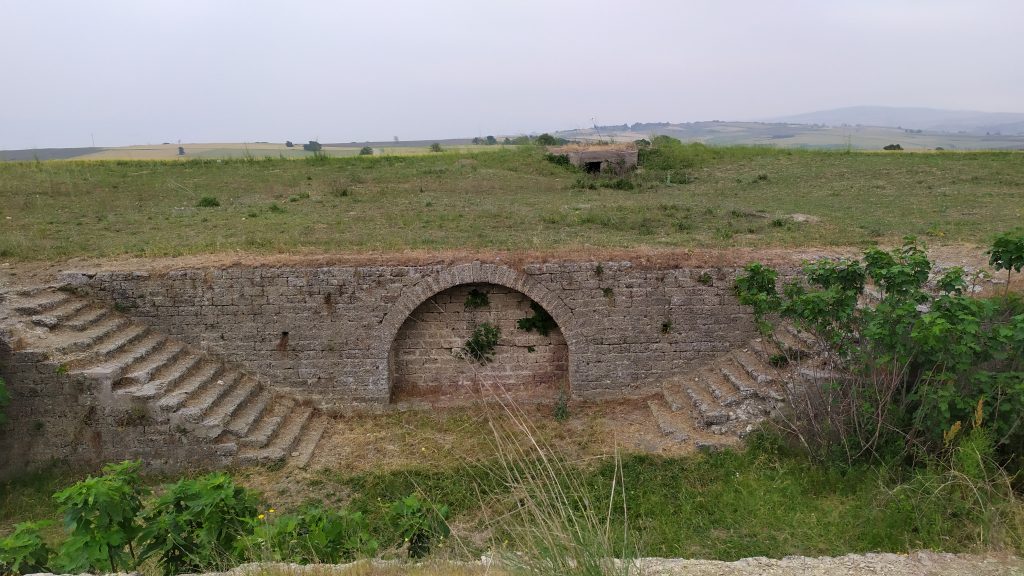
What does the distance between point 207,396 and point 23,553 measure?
4369 millimetres

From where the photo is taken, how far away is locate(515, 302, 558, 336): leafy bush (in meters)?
10.3

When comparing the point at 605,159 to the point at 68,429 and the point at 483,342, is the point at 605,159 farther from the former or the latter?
the point at 68,429

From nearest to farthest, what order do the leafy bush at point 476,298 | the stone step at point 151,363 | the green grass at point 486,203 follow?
1. the stone step at point 151,363
2. the leafy bush at point 476,298
3. the green grass at point 486,203

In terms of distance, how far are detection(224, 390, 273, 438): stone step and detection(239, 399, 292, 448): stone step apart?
0.18ft

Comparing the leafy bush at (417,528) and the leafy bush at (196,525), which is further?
the leafy bush at (417,528)

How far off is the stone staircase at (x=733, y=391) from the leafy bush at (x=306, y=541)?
16.4 feet

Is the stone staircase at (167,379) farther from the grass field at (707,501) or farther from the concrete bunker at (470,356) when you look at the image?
the concrete bunker at (470,356)

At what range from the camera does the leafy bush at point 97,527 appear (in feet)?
15.3

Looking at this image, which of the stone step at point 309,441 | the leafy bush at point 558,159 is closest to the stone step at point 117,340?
the stone step at point 309,441

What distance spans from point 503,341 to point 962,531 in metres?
6.62

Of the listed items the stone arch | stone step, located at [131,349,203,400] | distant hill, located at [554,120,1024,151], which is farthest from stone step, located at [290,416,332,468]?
distant hill, located at [554,120,1024,151]

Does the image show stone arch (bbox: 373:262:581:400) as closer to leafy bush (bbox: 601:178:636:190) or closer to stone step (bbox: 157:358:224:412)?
stone step (bbox: 157:358:224:412)

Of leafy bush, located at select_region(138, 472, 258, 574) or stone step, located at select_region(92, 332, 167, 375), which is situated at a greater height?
stone step, located at select_region(92, 332, 167, 375)

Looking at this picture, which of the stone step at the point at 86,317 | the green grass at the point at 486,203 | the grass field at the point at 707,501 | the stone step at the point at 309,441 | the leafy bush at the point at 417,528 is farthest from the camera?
the green grass at the point at 486,203
